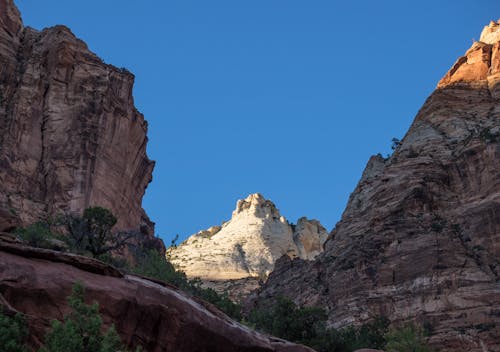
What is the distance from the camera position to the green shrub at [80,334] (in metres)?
22.6

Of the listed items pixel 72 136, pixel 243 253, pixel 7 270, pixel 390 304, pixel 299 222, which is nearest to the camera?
pixel 7 270

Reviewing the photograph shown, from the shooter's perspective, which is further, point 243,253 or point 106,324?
point 243,253

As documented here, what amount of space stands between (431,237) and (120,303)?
1657 inches

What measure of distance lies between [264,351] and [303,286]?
1634 inches

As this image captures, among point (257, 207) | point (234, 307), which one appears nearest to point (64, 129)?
point (234, 307)

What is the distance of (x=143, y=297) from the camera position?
28719 mm

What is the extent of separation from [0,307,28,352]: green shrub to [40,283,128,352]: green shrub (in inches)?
29.3

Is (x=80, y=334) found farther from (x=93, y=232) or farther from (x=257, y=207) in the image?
(x=257, y=207)

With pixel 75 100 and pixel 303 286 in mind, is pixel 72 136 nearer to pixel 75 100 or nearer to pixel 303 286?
pixel 75 100

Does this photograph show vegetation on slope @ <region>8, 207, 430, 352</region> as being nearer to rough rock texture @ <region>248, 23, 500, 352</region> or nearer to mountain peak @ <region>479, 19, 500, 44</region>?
rough rock texture @ <region>248, 23, 500, 352</region>

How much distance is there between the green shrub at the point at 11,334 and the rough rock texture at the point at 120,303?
927 mm

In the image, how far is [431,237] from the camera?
65625 millimetres

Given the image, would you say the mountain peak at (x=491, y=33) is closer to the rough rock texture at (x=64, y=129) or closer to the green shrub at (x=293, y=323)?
the rough rock texture at (x=64, y=129)

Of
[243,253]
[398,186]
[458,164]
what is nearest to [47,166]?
[398,186]
